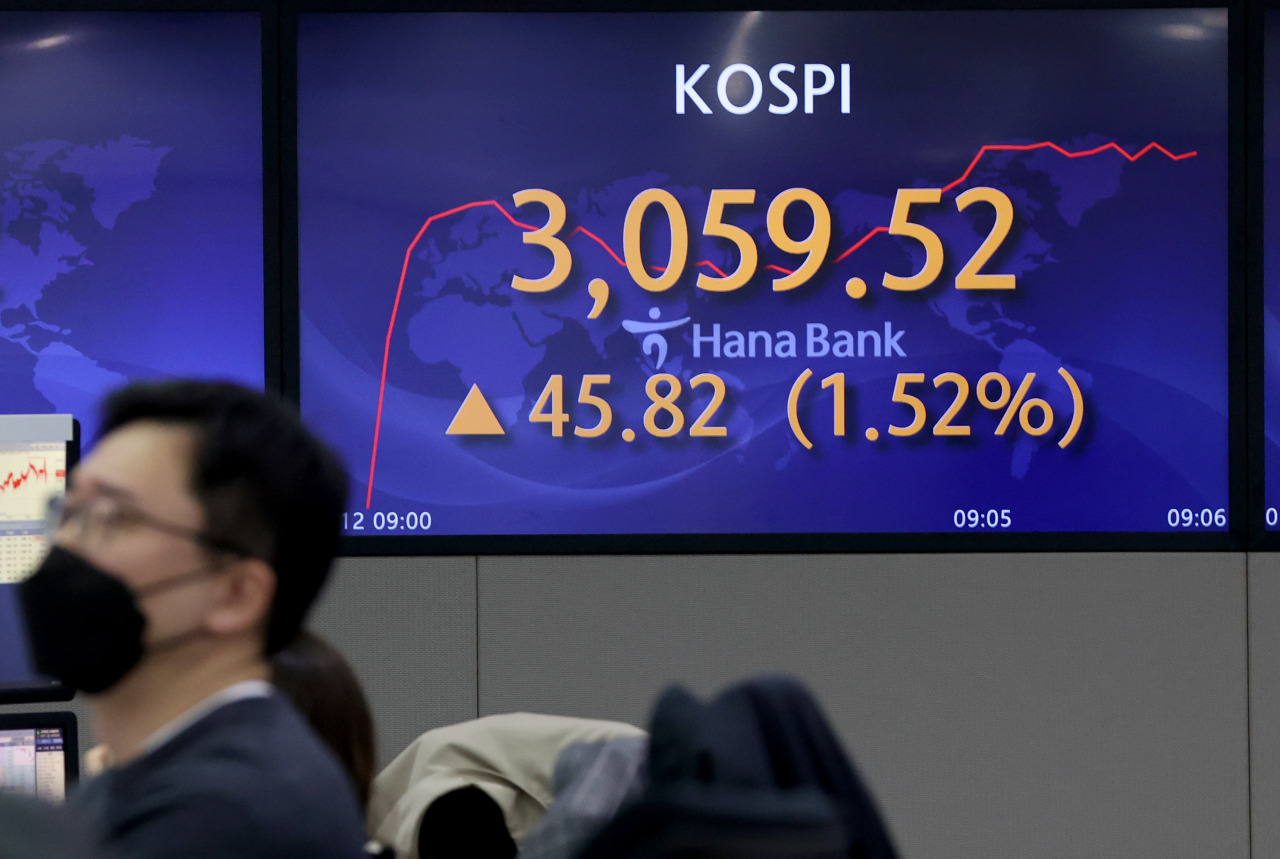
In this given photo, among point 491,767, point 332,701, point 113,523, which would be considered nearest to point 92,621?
point 113,523

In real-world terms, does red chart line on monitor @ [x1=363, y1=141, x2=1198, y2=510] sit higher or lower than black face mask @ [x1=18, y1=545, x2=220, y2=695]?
higher

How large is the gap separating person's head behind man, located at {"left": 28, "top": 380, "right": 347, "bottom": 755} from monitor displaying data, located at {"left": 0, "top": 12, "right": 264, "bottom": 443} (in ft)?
6.66

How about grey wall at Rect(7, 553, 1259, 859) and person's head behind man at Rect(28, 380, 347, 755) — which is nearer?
person's head behind man at Rect(28, 380, 347, 755)

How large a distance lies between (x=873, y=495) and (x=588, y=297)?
0.83m

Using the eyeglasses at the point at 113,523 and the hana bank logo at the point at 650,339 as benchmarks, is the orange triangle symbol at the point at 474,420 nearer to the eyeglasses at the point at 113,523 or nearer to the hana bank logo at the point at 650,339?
the hana bank logo at the point at 650,339

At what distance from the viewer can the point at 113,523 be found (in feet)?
2.63

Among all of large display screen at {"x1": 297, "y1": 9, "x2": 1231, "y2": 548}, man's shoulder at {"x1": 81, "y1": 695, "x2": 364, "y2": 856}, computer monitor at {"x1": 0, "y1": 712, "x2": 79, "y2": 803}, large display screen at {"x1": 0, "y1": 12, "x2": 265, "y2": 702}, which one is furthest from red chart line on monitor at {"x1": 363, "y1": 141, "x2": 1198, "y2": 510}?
man's shoulder at {"x1": 81, "y1": 695, "x2": 364, "y2": 856}

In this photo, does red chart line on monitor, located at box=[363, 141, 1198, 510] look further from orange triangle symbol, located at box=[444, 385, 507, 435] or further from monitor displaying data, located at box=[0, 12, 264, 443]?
monitor displaying data, located at box=[0, 12, 264, 443]

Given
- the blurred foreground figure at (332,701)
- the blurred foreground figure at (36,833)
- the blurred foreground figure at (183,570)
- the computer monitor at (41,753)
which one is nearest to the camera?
the blurred foreground figure at (36,833)

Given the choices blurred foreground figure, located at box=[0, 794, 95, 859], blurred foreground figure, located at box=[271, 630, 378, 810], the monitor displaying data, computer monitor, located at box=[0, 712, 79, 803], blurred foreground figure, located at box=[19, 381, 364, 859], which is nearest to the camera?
blurred foreground figure, located at box=[0, 794, 95, 859]

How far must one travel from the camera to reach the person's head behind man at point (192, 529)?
0.80 m

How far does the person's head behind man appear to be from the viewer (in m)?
0.80

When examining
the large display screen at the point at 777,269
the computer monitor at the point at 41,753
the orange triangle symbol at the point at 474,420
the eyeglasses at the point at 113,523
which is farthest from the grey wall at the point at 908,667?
the eyeglasses at the point at 113,523

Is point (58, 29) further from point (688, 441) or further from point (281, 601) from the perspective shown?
point (281, 601)
